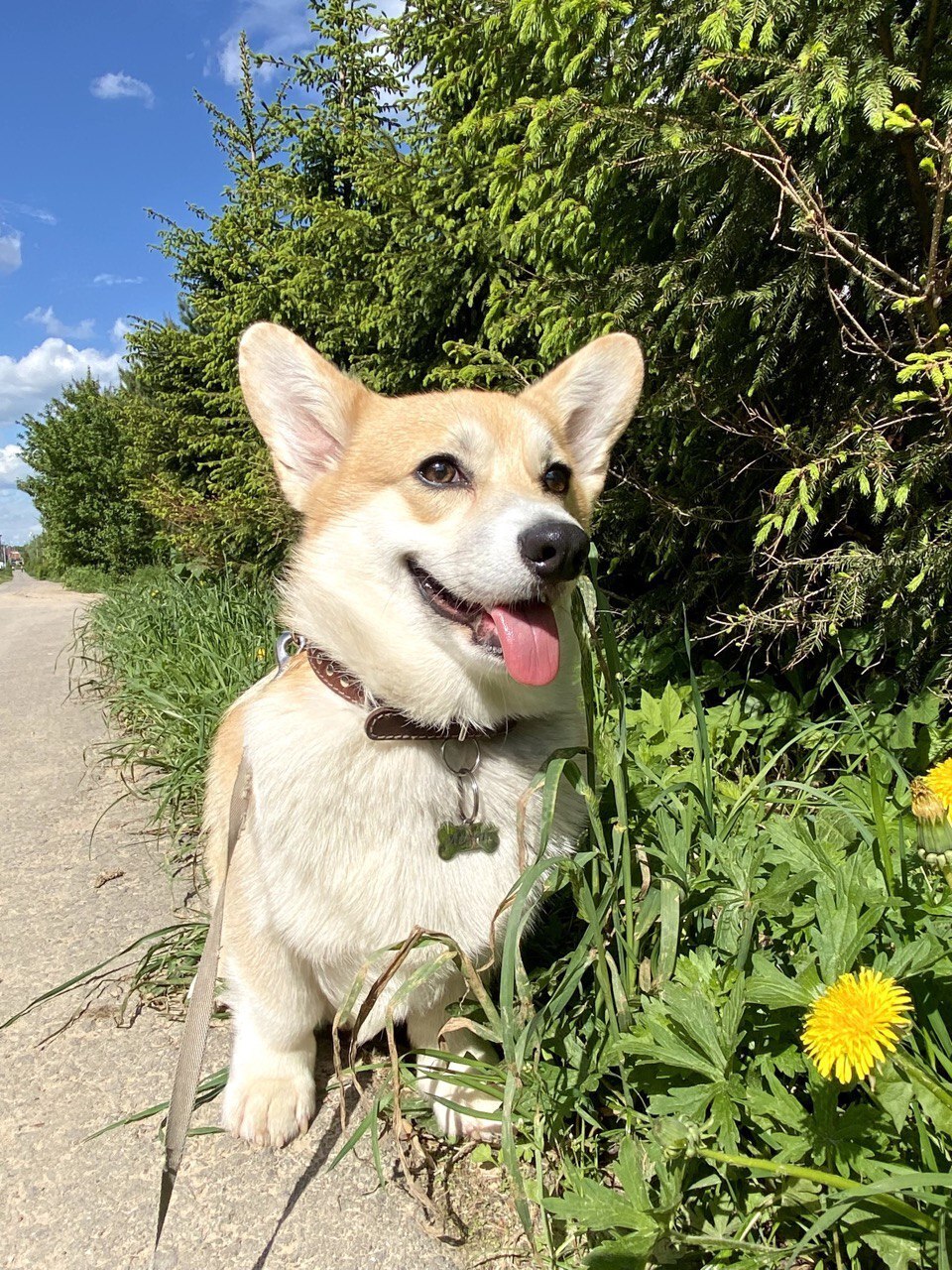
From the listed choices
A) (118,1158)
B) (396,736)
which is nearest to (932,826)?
(396,736)

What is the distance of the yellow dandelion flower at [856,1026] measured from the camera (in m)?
0.98

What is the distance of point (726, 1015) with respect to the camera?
1.25 metres

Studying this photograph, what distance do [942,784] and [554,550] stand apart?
2.66 feet

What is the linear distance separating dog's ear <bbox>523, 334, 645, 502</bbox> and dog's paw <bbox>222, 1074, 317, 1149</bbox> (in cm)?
175

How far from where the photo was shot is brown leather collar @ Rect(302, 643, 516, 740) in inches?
65.7

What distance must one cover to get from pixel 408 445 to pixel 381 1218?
5.50 ft

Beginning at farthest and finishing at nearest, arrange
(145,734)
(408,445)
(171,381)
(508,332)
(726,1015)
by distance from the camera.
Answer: (171,381) < (145,734) < (508,332) < (408,445) < (726,1015)

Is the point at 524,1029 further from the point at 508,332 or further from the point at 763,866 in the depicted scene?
Result: the point at 508,332

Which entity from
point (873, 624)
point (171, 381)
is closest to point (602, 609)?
point (873, 624)

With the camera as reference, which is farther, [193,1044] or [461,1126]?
[461,1126]

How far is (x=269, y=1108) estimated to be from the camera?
167 cm

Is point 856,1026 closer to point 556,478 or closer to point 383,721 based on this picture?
point 383,721

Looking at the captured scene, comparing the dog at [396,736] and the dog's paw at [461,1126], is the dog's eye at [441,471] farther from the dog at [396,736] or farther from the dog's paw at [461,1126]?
the dog's paw at [461,1126]

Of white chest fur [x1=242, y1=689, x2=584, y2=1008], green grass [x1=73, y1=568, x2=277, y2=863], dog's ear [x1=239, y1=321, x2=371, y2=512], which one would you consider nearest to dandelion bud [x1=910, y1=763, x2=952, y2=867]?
white chest fur [x1=242, y1=689, x2=584, y2=1008]
